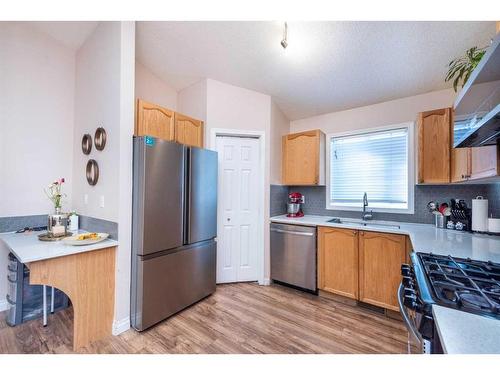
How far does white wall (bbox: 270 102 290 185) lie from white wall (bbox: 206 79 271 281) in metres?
0.10

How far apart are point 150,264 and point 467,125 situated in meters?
2.49

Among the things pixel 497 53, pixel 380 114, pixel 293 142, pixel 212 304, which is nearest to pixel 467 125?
pixel 497 53

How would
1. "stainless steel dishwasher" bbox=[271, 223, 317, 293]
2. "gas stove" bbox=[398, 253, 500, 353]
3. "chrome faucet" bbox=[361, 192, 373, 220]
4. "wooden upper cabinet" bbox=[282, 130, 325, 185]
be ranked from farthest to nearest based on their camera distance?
"wooden upper cabinet" bbox=[282, 130, 325, 185], "chrome faucet" bbox=[361, 192, 373, 220], "stainless steel dishwasher" bbox=[271, 223, 317, 293], "gas stove" bbox=[398, 253, 500, 353]

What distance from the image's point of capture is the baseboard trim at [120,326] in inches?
73.4

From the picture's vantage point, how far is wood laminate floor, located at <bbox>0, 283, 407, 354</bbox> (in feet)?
5.63

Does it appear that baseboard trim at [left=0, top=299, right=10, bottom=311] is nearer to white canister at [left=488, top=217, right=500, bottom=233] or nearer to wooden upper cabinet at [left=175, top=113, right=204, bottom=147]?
wooden upper cabinet at [left=175, top=113, right=204, bottom=147]

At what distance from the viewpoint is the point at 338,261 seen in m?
2.49

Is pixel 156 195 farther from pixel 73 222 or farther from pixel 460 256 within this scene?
pixel 460 256

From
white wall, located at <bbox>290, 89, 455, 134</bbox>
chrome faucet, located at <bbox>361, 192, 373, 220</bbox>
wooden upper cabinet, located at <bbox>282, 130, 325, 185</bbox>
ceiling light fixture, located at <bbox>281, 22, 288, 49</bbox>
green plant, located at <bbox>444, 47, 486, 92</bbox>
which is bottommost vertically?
chrome faucet, located at <bbox>361, 192, 373, 220</bbox>

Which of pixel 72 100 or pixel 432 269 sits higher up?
pixel 72 100

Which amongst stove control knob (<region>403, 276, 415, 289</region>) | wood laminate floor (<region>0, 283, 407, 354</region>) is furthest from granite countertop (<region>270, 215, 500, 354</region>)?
wood laminate floor (<region>0, 283, 407, 354</region>)

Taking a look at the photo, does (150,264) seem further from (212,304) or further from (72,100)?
(72,100)

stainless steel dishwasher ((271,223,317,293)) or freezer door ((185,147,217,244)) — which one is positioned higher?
freezer door ((185,147,217,244))
